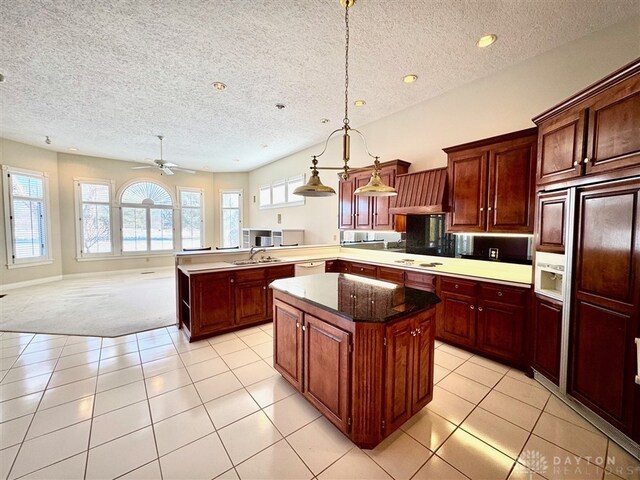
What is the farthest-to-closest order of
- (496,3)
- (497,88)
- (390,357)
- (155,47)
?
(497,88), (155,47), (496,3), (390,357)

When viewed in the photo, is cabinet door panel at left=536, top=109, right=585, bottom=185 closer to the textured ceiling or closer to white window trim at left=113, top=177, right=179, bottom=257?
the textured ceiling

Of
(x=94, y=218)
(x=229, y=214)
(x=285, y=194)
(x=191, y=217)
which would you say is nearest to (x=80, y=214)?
(x=94, y=218)

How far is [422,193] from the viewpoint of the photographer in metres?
3.63

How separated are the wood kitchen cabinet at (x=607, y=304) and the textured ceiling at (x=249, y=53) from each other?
1.79 meters

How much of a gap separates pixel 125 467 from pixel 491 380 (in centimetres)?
292

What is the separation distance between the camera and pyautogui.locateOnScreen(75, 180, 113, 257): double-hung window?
23.8 ft

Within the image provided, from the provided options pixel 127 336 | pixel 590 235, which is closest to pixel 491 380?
pixel 590 235

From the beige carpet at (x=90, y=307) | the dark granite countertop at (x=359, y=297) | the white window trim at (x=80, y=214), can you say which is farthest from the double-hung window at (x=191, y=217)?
the dark granite countertop at (x=359, y=297)

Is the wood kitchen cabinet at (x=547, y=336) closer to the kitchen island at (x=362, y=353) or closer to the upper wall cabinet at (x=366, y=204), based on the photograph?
the kitchen island at (x=362, y=353)

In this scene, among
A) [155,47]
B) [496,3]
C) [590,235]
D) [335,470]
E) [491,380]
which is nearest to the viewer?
[335,470]

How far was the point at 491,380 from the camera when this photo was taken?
247 centimetres

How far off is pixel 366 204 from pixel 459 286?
2.06 meters

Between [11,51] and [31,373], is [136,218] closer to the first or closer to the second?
[11,51]

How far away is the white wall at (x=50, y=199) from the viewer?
5695 mm
